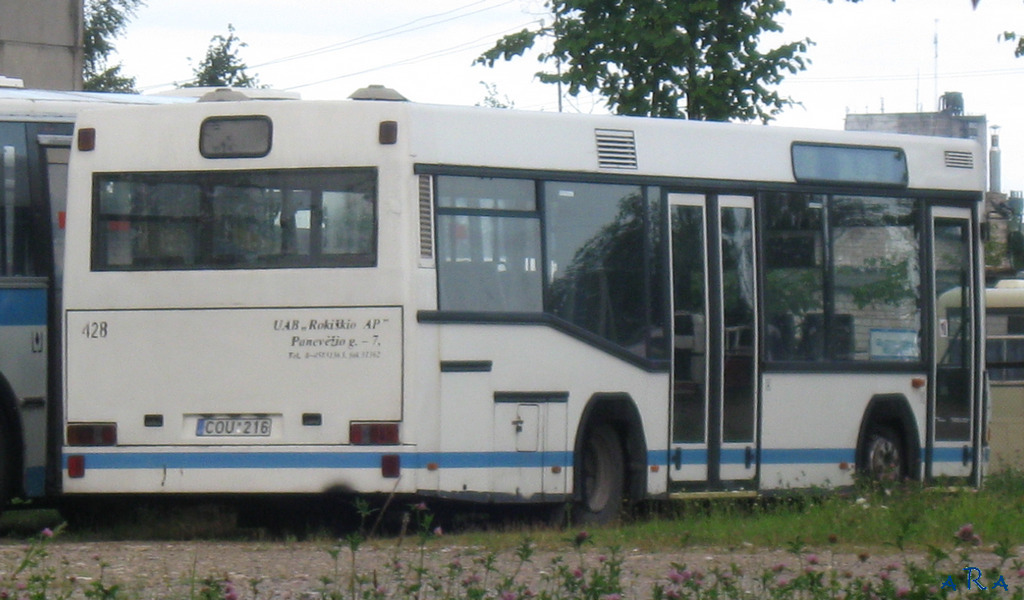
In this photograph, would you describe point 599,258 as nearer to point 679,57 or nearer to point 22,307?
point 22,307

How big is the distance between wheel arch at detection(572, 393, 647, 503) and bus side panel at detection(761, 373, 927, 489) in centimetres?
140

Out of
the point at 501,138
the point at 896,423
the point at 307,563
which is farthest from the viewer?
the point at 896,423

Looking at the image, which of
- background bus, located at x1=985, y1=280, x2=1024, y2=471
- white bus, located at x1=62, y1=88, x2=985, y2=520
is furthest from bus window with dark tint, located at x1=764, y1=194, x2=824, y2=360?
background bus, located at x1=985, y1=280, x2=1024, y2=471

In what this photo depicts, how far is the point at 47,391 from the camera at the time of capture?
40.9 feet

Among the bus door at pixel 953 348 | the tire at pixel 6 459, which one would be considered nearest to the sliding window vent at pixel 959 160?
the bus door at pixel 953 348

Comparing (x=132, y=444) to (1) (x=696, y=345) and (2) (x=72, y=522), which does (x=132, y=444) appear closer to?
(2) (x=72, y=522)

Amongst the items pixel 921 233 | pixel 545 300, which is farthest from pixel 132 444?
pixel 921 233

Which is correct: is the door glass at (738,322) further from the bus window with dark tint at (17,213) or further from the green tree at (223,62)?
the green tree at (223,62)

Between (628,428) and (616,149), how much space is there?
1829 mm

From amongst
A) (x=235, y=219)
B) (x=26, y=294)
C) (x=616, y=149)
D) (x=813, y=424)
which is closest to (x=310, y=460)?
(x=235, y=219)

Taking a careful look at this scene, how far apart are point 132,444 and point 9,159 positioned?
220 centimetres

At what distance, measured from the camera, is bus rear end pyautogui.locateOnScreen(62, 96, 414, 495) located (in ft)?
36.9

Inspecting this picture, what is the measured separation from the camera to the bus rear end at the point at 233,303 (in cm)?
1126

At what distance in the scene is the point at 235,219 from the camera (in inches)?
458
